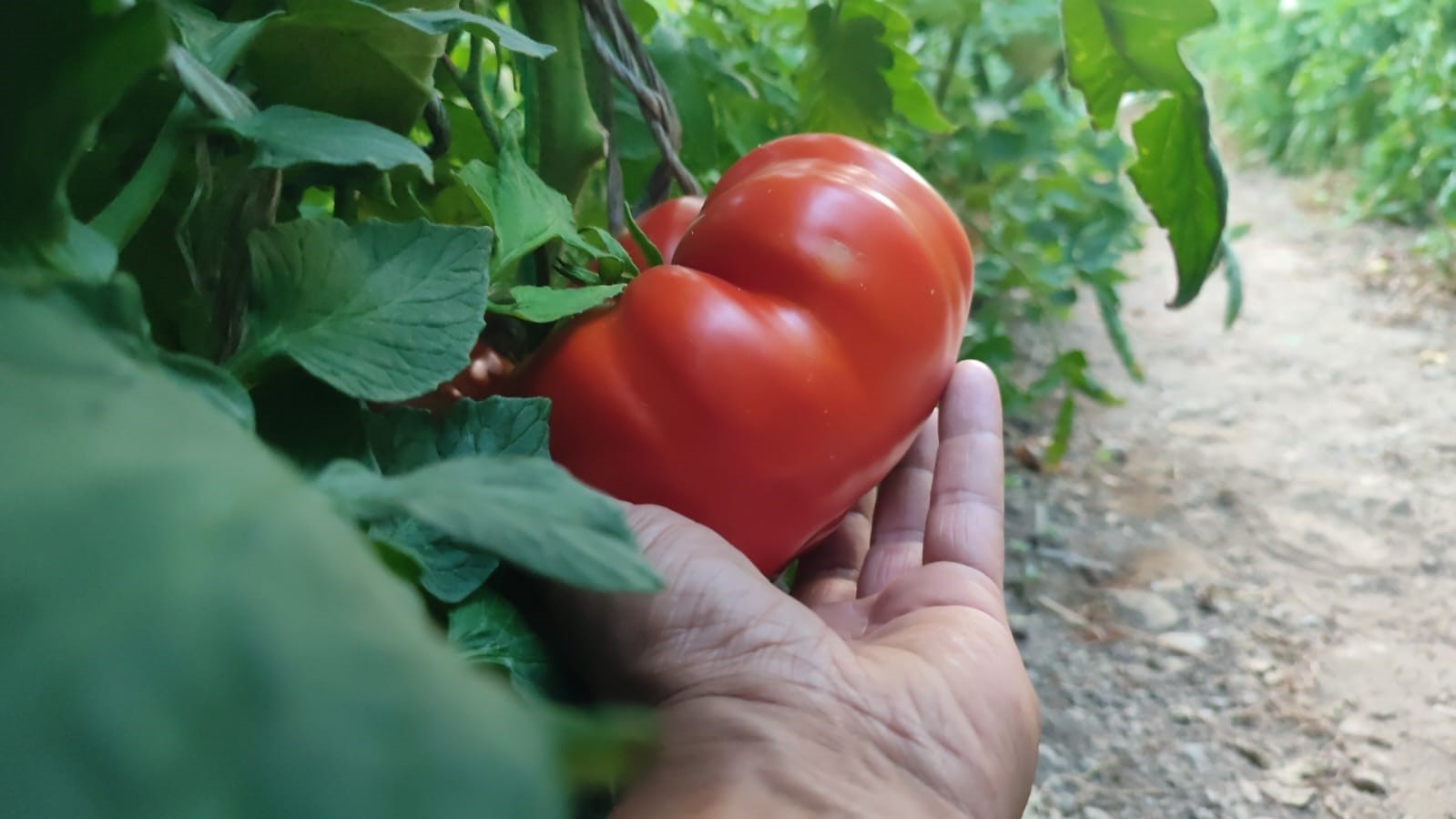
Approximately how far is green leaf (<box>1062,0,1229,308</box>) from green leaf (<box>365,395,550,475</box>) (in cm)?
37

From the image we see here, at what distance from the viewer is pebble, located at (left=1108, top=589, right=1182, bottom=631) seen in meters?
0.96

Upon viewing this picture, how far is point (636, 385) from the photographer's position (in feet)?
1.33

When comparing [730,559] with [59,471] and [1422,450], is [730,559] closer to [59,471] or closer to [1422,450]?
[59,471]

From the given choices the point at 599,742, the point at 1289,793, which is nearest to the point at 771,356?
the point at 599,742

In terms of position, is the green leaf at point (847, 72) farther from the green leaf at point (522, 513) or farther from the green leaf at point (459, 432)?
the green leaf at point (522, 513)

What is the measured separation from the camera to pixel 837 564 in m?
0.63

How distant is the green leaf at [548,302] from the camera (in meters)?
0.37

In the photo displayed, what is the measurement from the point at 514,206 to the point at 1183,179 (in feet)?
1.17

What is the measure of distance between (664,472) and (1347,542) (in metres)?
1.01

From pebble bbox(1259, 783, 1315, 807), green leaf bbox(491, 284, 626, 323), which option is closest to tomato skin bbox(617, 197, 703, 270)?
green leaf bbox(491, 284, 626, 323)

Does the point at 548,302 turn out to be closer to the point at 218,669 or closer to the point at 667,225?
the point at 667,225

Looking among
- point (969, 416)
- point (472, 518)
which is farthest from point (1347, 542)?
point (472, 518)

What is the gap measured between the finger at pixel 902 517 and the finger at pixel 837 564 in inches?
0.4

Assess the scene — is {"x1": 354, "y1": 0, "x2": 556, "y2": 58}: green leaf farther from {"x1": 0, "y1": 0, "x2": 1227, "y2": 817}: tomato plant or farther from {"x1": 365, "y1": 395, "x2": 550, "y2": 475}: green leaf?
{"x1": 365, "y1": 395, "x2": 550, "y2": 475}: green leaf
